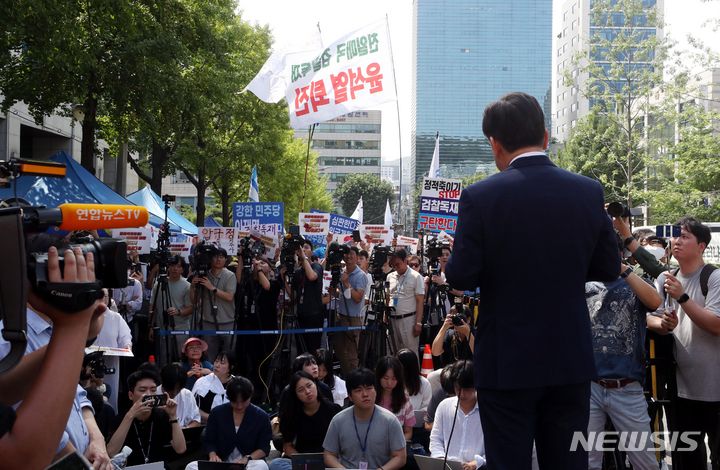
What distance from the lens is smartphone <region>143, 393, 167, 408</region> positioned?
21.2 ft

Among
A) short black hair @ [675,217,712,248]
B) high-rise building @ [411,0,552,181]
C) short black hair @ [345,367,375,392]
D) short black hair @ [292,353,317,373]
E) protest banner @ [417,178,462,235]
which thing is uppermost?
high-rise building @ [411,0,552,181]

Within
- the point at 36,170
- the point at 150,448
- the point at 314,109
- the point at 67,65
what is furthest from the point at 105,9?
the point at 36,170

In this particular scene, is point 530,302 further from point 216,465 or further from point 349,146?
point 349,146

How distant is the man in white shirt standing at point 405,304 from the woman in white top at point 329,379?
2224 mm

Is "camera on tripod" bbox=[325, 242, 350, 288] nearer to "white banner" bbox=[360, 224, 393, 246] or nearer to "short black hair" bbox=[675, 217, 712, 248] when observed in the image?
"short black hair" bbox=[675, 217, 712, 248]

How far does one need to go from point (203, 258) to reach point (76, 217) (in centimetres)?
867

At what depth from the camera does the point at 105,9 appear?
15.1m

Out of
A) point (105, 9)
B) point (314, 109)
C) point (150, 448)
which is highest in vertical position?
point (105, 9)

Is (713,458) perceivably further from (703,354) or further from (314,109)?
(314,109)

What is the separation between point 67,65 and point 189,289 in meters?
6.42

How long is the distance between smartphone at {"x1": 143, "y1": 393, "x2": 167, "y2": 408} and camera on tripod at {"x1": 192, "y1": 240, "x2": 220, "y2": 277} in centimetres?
399

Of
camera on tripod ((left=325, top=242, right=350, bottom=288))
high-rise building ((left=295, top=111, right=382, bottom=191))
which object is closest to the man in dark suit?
camera on tripod ((left=325, top=242, right=350, bottom=288))

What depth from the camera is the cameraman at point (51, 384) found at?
1.89 m

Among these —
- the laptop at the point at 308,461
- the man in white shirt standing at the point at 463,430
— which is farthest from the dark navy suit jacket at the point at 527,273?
the laptop at the point at 308,461
